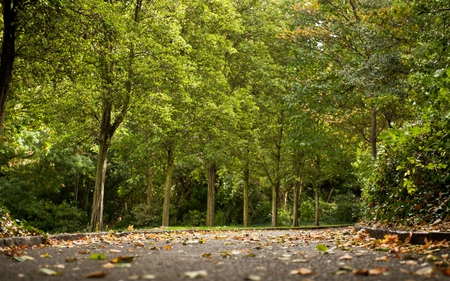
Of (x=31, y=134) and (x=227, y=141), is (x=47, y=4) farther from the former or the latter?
(x=227, y=141)

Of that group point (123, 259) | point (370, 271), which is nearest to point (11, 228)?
point (123, 259)

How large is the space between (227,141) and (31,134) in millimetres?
8567

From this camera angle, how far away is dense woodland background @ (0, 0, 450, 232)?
31.3 feet

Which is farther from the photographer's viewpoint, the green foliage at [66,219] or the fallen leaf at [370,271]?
the green foliage at [66,219]

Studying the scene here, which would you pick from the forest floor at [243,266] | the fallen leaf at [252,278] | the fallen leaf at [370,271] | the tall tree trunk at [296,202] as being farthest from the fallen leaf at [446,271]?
the tall tree trunk at [296,202]

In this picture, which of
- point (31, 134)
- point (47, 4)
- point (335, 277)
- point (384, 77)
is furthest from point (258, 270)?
point (31, 134)

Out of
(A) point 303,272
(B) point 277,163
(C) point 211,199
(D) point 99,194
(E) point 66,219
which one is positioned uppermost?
(B) point 277,163

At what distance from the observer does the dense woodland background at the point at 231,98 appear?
9539 mm

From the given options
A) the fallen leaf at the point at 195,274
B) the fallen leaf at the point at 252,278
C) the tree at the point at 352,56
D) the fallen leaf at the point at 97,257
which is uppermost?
the tree at the point at 352,56

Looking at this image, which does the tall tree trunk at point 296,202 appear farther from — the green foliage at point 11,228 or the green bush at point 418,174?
the green foliage at point 11,228

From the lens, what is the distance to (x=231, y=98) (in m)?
20.5

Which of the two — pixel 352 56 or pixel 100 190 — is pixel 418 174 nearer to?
pixel 100 190

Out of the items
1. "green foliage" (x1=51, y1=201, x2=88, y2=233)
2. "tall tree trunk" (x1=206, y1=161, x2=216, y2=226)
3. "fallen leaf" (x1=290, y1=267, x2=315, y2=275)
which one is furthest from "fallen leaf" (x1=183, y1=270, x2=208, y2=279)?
"green foliage" (x1=51, y1=201, x2=88, y2=233)

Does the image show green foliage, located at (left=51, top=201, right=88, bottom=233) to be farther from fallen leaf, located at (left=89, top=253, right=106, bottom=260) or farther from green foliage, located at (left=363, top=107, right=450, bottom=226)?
fallen leaf, located at (left=89, top=253, right=106, bottom=260)
